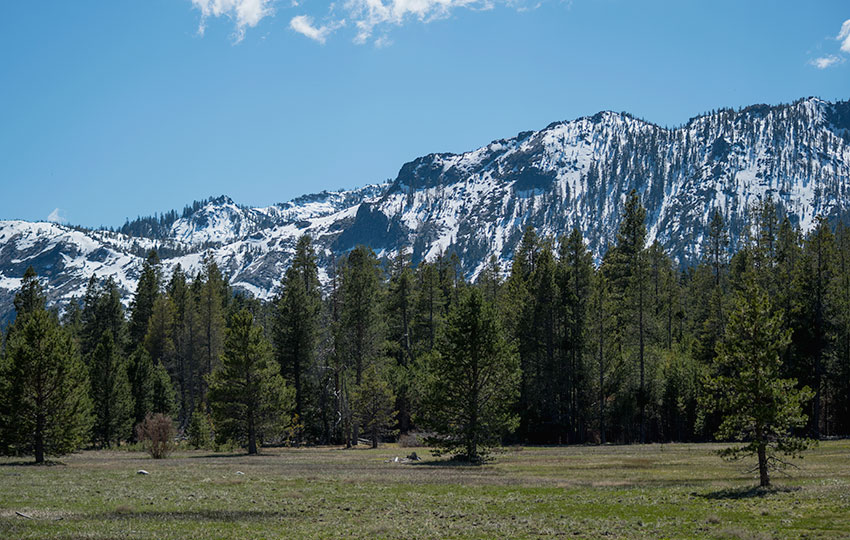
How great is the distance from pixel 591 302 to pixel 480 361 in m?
25.2

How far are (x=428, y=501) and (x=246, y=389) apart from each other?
3100 centimetres

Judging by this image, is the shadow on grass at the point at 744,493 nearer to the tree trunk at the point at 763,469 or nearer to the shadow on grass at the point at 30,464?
the tree trunk at the point at 763,469

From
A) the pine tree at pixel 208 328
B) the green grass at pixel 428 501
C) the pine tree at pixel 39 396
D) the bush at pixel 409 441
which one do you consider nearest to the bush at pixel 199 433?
the pine tree at pixel 39 396

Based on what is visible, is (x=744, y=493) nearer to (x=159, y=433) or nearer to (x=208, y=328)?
(x=159, y=433)

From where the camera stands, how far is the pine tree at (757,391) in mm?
29125

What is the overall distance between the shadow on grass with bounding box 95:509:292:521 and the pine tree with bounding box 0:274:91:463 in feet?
87.5

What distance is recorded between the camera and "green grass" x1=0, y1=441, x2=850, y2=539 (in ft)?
69.2

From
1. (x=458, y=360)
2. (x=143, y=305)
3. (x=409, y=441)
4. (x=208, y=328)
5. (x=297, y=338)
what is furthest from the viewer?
(x=143, y=305)

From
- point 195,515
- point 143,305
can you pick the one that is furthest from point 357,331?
point 195,515

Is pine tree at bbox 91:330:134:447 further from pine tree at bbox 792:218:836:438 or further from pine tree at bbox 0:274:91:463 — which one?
pine tree at bbox 792:218:836:438

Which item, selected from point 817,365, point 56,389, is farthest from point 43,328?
point 817,365

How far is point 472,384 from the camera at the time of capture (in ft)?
157

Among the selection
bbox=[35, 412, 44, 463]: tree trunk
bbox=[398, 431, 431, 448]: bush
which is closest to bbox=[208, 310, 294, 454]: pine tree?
bbox=[35, 412, 44, 463]: tree trunk

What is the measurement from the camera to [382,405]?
6700 centimetres
